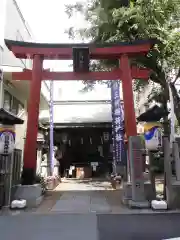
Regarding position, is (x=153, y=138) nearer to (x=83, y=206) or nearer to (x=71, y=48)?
(x=83, y=206)

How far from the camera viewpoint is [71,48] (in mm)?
10234

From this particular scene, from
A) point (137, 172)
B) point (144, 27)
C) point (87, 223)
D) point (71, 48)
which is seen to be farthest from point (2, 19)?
point (87, 223)

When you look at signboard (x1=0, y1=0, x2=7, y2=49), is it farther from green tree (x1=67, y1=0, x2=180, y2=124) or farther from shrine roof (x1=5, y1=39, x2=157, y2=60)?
green tree (x1=67, y1=0, x2=180, y2=124)

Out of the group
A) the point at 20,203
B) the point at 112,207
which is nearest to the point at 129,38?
the point at 112,207

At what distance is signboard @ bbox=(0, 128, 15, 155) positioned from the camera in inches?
333

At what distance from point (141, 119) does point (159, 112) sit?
648 mm

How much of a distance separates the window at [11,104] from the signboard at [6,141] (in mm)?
4568

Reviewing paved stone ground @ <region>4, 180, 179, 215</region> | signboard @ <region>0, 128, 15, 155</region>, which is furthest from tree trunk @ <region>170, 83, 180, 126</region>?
signboard @ <region>0, 128, 15, 155</region>

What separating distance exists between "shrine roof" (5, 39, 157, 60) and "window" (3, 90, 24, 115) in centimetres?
347

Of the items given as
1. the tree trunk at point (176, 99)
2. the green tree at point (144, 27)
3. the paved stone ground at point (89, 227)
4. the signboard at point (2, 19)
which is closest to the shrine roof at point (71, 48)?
the green tree at point (144, 27)

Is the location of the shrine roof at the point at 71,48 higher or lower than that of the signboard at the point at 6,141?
higher

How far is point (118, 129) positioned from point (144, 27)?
6.46 meters

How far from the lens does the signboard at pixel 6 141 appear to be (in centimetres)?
846

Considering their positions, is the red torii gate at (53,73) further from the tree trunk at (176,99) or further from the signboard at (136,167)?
the tree trunk at (176,99)
